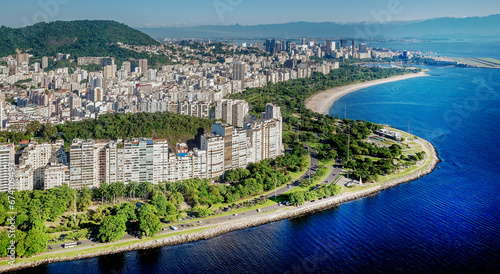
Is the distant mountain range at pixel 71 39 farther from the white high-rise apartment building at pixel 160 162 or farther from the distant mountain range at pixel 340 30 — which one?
the white high-rise apartment building at pixel 160 162

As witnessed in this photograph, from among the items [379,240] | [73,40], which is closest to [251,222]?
[379,240]

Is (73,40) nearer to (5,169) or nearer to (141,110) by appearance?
(141,110)

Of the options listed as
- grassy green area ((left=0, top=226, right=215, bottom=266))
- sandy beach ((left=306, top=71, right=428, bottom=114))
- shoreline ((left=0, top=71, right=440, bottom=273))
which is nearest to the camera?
grassy green area ((left=0, top=226, right=215, bottom=266))

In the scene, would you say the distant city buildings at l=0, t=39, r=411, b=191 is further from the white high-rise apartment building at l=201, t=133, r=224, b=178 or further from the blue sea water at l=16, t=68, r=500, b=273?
the blue sea water at l=16, t=68, r=500, b=273

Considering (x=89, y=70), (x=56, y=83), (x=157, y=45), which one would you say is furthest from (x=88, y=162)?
(x=157, y=45)

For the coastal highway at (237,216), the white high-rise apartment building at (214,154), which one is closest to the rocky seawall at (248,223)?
the coastal highway at (237,216)

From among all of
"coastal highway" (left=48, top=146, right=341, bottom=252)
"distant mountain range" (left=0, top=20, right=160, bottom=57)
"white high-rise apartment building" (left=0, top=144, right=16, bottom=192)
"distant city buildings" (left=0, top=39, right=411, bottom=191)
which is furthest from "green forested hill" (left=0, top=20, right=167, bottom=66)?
"white high-rise apartment building" (left=0, top=144, right=16, bottom=192)

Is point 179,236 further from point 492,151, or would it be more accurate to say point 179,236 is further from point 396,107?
point 396,107
